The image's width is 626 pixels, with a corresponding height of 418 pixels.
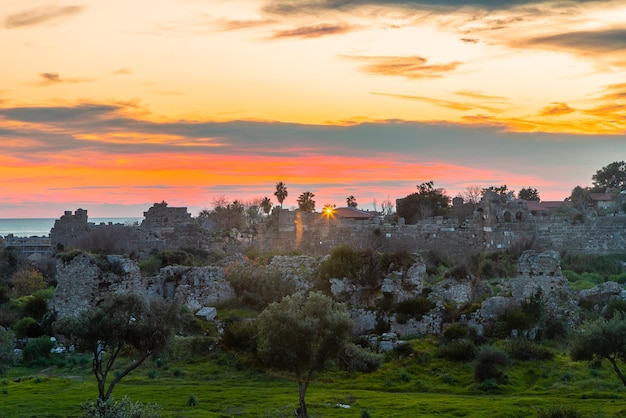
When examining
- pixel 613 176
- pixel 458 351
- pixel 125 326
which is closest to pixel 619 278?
pixel 458 351

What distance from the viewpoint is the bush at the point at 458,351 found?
31.7 m

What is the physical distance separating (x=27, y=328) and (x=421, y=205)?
1929 inches

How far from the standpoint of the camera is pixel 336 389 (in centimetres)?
2888

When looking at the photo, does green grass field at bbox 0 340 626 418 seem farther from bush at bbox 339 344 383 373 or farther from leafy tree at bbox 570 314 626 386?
leafy tree at bbox 570 314 626 386

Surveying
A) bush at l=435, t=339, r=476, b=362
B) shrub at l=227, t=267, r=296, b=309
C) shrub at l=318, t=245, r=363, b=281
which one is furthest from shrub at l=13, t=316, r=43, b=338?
bush at l=435, t=339, r=476, b=362

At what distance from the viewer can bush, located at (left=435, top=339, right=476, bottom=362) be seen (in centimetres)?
3168

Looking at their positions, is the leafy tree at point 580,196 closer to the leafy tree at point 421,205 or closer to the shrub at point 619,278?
the leafy tree at point 421,205

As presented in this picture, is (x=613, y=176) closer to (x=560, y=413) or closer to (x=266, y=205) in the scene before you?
(x=266, y=205)

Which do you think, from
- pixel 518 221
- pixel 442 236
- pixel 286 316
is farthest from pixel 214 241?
pixel 286 316

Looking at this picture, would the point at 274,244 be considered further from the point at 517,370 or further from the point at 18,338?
the point at 517,370

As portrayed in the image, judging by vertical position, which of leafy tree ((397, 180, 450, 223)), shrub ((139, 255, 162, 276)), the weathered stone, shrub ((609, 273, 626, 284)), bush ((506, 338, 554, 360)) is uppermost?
leafy tree ((397, 180, 450, 223))

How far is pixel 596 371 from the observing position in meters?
29.5

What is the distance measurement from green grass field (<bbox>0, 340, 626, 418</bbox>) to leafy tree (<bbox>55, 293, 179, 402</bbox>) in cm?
256

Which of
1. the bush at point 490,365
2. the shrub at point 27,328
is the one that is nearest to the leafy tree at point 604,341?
the bush at point 490,365
